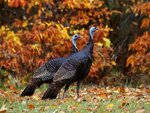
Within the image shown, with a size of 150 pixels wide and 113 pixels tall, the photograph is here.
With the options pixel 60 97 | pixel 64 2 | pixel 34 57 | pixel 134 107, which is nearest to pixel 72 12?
pixel 64 2

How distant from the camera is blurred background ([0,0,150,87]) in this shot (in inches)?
588

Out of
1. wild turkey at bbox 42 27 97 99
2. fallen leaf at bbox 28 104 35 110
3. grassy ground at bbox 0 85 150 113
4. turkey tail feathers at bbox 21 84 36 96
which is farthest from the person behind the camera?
turkey tail feathers at bbox 21 84 36 96

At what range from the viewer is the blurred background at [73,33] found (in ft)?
49.0

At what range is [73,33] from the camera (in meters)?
16.1

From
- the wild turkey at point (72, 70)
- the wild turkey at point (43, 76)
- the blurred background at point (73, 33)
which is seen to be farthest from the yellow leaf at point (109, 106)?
the blurred background at point (73, 33)

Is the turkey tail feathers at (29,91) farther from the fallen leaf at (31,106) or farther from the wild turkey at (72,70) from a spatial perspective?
the fallen leaf at (31,106)

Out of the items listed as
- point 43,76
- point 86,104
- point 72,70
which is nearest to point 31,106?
point 86,104

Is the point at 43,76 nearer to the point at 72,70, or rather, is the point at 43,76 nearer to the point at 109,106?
the point at 72,70

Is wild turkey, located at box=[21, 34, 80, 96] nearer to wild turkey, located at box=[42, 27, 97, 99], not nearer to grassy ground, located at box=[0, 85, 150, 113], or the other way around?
grassy ground, located at box=[0, 85, 150, 113]

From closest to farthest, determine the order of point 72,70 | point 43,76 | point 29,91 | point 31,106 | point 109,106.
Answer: point 109,106
point 31,106
point 72,70
point 29,91
point 43,76

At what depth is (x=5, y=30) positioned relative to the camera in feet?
51.6

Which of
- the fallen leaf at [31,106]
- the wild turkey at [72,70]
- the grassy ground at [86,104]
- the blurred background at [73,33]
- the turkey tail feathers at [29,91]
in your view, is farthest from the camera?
the blurred background at [73,33]

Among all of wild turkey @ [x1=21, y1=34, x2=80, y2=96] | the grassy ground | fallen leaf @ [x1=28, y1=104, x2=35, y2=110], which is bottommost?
the grassy ground

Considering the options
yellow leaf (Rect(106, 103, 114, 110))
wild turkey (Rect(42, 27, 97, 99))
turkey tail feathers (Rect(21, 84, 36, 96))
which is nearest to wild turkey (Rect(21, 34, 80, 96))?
turkey tail feathers (Rect(21, 84, 36, 96))
